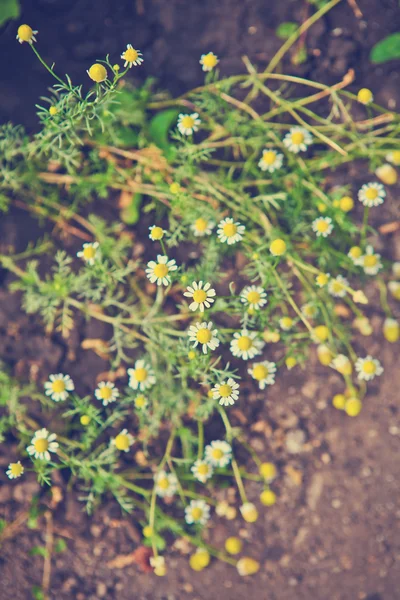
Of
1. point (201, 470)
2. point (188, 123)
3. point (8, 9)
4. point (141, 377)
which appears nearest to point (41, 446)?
point (141, 377)

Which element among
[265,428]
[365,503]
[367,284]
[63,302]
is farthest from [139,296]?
[365,503]

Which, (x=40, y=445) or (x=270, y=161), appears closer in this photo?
(x=40, y=445)

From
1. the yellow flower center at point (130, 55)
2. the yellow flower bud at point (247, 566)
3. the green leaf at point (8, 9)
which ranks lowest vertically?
the yellow flower bud at point (247, 566)

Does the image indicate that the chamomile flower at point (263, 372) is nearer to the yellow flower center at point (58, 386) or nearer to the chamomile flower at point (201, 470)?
the chamomile flower at point (201, 470)

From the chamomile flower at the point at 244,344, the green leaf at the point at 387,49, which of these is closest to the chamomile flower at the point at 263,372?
the chamomile flower at the point at 244,344

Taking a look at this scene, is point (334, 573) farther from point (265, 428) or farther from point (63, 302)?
point (63, 302)

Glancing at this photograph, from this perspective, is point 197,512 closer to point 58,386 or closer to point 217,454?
point 217,454

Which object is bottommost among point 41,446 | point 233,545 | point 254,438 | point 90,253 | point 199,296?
point 233,545
